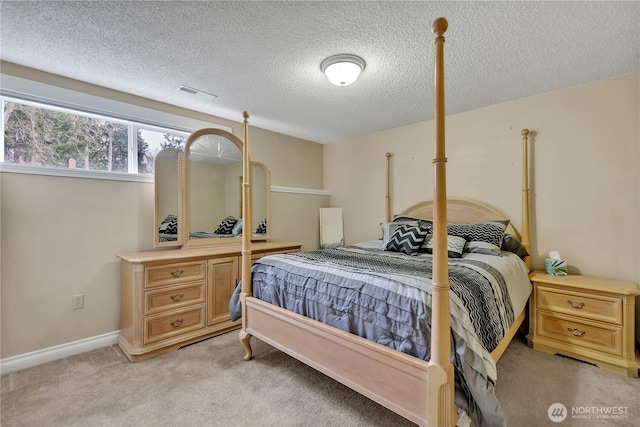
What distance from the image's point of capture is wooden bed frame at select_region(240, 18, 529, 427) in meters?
1.15

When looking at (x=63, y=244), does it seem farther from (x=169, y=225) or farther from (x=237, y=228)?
(x=237, y=228)

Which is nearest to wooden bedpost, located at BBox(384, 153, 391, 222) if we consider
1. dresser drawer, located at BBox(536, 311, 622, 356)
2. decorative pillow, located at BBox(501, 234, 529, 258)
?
decorative pillow, located at BBox(501, 234, 529, 258)

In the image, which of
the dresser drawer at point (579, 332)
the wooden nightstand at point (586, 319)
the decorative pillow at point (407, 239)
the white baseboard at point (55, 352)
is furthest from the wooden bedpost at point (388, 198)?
the white baseboard at point (55, 352)

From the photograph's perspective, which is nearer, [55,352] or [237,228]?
[55,352]

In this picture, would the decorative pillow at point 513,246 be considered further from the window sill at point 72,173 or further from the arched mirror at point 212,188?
the window sill at point 72,173

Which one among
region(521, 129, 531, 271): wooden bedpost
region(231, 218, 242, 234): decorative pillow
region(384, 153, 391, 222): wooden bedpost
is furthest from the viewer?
region(384, 153, 391, 222): wooden bedpost

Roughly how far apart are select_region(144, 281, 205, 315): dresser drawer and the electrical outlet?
2.01 ft

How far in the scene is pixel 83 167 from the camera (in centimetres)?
242

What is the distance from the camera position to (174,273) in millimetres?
2373

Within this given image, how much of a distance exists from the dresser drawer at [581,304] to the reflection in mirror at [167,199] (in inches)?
129

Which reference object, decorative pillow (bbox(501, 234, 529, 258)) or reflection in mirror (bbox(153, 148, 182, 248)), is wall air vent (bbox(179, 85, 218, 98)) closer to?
reflection in mirror (bbox(153, 148, 182, 248))

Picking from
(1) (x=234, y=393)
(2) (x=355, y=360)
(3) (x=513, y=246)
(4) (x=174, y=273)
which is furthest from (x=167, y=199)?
(3) (x=513, y=246)

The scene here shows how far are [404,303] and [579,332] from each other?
181 centimetres

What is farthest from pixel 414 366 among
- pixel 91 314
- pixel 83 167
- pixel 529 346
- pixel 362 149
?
pixel 362 149
